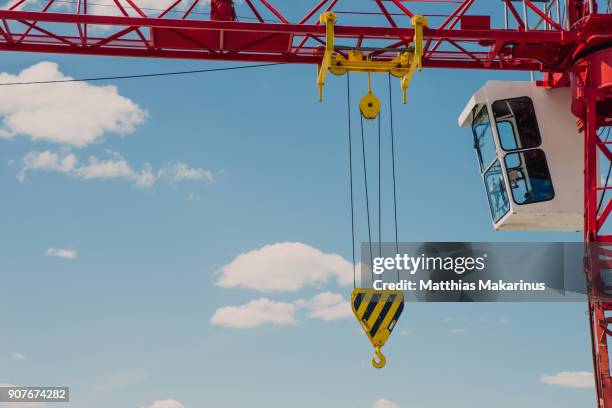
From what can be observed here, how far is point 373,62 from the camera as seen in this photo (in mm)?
16188

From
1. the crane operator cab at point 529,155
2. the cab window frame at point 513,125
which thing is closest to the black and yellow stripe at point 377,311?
the crane operator cab at point 529,155

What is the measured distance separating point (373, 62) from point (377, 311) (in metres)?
4.82

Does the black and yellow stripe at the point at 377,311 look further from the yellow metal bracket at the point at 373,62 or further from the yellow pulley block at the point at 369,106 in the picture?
the yellow metal bracket at the point at 373,62

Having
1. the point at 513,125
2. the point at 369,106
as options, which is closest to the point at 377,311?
the point at 369,106

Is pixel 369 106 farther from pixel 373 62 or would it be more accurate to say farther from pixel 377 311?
pixel 377 311

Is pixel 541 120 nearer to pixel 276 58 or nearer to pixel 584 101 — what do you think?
pixel 584 101

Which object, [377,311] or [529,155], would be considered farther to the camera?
[529,155]

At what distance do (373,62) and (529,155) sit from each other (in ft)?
15.0

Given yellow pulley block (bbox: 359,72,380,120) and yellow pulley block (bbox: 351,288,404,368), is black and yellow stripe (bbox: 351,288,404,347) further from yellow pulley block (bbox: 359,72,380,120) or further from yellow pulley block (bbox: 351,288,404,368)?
yellow pulley block (bbox: 359,72,380,120)

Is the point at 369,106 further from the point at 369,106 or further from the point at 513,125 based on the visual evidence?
the point at 513,125

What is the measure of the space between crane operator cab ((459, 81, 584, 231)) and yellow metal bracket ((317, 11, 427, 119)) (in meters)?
3.49

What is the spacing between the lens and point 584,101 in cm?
1816

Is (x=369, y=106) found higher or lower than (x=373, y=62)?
lower

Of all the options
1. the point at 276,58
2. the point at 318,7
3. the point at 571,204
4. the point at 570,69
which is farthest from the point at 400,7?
the point at 571,204
